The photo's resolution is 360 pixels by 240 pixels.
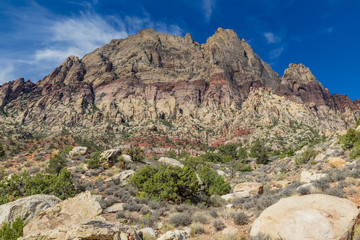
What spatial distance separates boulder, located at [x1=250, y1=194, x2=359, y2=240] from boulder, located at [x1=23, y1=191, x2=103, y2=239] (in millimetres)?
5620

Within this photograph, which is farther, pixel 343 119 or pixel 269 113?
pixel 343 119

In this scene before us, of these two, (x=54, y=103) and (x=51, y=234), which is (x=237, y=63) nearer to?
(x=54, y=103)

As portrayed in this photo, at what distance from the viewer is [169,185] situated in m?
13.9

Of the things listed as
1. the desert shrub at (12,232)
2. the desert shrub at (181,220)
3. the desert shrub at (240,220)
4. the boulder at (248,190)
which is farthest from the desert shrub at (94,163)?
the desert shrub at (240,220)

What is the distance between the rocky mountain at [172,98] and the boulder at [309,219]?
80.9 metres

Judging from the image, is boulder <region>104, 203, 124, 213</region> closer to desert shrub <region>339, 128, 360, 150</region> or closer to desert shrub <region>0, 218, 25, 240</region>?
desert shrub <region>0, 218, 25, 240</region>

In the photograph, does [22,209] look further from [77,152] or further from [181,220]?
[77,152]

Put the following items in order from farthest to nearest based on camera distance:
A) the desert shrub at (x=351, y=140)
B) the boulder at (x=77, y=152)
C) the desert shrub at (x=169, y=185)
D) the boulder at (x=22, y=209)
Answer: the boulder at (x=77, y=152) → the desert shrub at (x=351, y=140) → the desert shrub at (x=169, y=185) → the boulder at (x=22, y=209)

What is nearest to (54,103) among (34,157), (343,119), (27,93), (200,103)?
(27,93)

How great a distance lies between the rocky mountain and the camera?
333 ft

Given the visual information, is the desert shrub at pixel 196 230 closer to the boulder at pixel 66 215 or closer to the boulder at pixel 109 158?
the boulder at pixel 66 215

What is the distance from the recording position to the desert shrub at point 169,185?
13414 millimetres

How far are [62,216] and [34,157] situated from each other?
2326 centimetres

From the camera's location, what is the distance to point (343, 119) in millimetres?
153750
